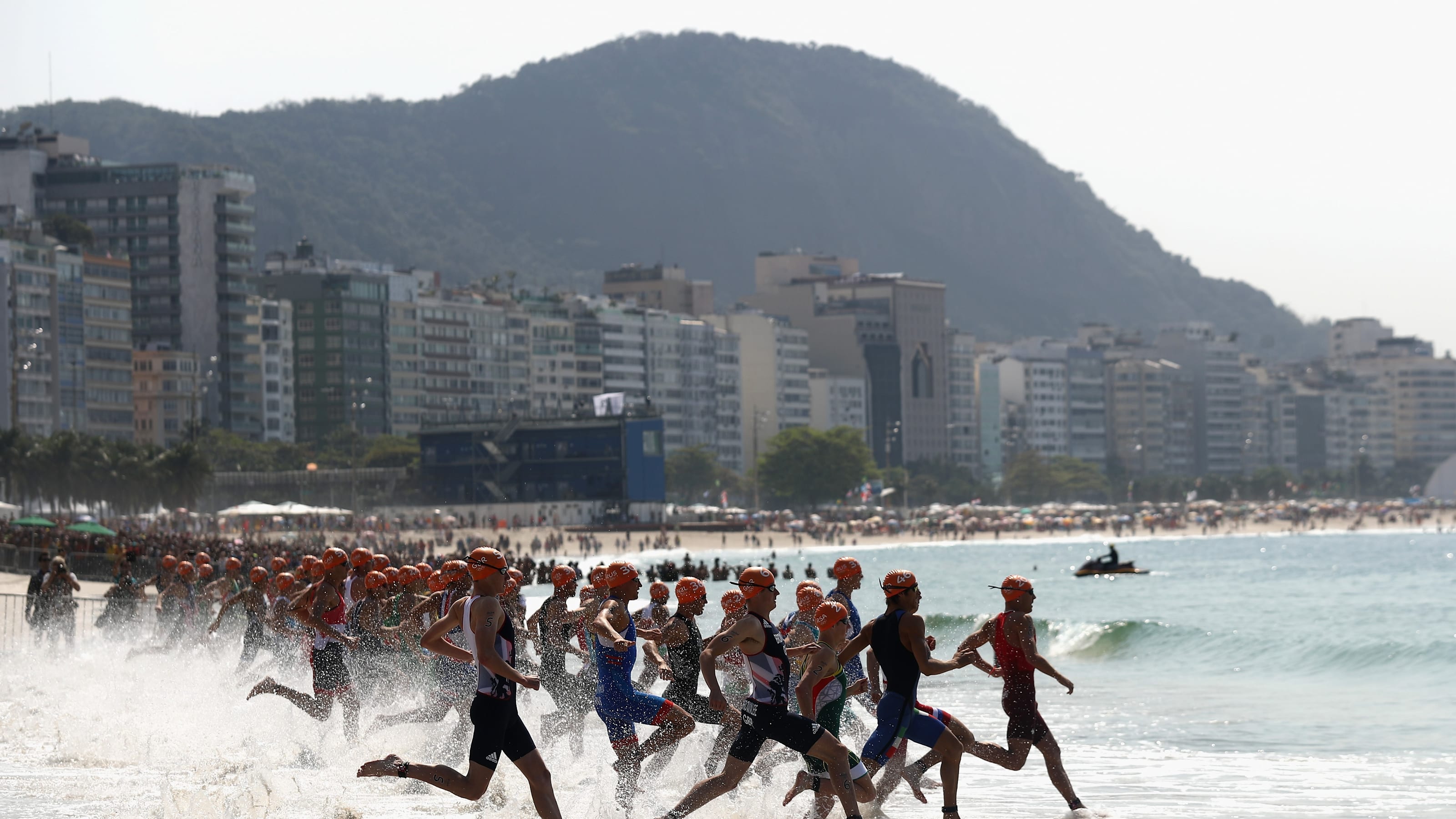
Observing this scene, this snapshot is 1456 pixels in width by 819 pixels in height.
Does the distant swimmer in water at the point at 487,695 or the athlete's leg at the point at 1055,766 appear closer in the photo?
the distant swimmer in water at the point at 487,695

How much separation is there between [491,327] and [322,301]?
19704 mm

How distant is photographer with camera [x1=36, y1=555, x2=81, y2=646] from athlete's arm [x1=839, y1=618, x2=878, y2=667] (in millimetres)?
16599

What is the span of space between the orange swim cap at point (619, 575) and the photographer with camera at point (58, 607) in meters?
15.4

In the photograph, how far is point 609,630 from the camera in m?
14.0

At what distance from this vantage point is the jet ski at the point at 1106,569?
78.2 meters

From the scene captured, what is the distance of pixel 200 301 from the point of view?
5969 inches

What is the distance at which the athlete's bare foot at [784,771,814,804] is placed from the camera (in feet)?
44.8

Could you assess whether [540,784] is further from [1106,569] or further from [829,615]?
[1106,569]

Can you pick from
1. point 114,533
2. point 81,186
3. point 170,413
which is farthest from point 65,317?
point 114,533

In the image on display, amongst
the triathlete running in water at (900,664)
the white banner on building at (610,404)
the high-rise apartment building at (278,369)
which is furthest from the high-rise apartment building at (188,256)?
the triathlete running in water at (900,664)

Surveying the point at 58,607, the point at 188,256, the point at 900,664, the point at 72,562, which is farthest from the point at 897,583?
the point at 188,256

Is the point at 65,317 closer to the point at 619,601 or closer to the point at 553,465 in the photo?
the point at 553,465

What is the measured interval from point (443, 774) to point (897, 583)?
3.06m

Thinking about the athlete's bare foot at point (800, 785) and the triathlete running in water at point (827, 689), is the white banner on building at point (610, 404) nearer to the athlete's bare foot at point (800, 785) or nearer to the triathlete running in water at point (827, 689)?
the athlete's bare foot at point (800, 785)
